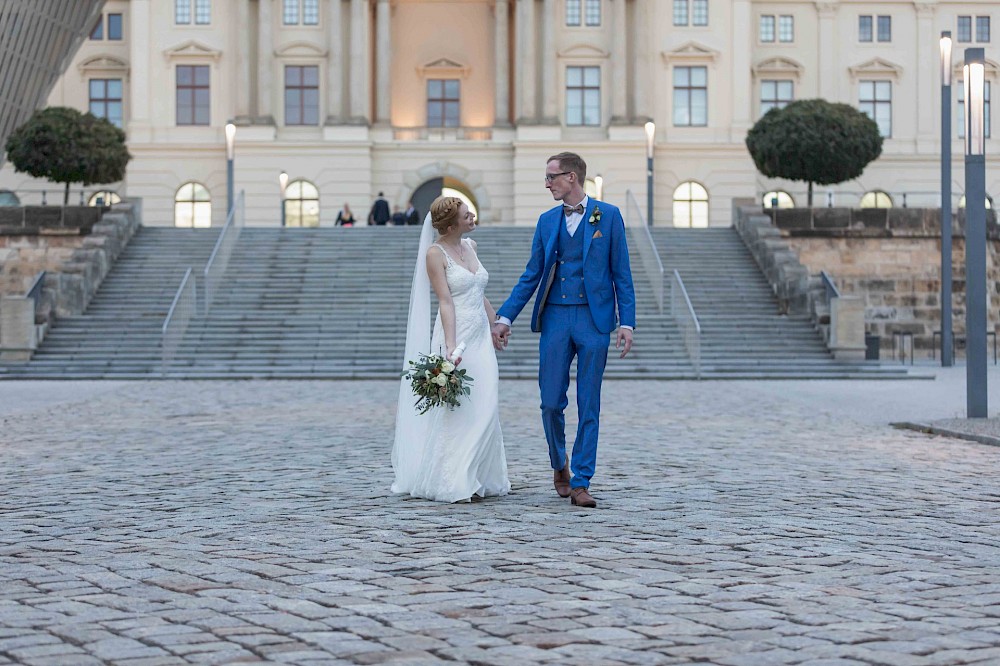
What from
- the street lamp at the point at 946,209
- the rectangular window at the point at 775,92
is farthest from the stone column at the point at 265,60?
the street lamp at the point at 946,209

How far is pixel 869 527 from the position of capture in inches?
317

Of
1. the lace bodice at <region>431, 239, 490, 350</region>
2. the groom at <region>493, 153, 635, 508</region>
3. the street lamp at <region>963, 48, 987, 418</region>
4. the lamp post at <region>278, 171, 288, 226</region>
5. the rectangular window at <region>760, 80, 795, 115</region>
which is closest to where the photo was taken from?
the groom at <region>493, 153, 635, 508</region>

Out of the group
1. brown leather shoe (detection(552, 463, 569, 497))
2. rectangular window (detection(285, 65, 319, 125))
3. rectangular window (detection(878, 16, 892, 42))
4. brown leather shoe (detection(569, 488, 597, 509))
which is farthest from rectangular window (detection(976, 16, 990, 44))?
brown leather shoe (detection(569, 488, 597, 509))

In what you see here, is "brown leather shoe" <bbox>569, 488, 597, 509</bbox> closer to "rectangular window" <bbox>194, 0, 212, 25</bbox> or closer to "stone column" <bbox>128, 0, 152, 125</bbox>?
"stone column" <bbox>128, 0, 152, 125</bbox>

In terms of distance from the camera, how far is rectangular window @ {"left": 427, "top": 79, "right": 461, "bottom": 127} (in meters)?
59.1

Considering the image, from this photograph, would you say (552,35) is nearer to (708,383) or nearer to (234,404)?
(708,383)

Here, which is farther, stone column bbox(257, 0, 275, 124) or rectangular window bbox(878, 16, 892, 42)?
rectangular window bbox(878, 16, 892, 42)

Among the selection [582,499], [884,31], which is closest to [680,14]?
[884,31]

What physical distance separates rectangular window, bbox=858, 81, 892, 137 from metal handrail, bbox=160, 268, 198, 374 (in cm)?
3673

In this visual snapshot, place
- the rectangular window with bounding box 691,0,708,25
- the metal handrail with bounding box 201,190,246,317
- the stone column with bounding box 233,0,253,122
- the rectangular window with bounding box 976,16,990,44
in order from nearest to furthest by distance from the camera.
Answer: the metal handrail with bounding box 201,190,246,317 < the stone column with bounding box 233,0,253,122 < the rectangular window with bounding box 691,0,708,25 < the rectangular window with bounding box 976,16,990,44

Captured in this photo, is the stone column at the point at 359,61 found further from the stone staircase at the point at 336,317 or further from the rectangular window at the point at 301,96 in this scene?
the stone staircase at the point at 336,317

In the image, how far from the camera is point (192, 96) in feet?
186

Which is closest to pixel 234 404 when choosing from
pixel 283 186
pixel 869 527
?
pixel 869 527

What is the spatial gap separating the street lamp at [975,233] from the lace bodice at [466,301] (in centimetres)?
829
